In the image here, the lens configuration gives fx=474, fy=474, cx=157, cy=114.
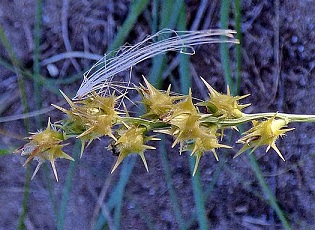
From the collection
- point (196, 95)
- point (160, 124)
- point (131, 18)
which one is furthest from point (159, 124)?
point (196, 95)

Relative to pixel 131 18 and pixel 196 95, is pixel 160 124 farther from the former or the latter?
pixel 196 95

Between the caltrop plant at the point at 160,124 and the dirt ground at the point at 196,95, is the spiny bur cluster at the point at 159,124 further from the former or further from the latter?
the dirt ground at the point at 196,95

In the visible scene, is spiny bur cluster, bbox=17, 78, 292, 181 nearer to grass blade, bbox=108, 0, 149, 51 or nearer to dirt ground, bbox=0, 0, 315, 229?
grass blade, bbox=108, 0, 149, 51

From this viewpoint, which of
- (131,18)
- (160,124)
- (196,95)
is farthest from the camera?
(196,95)

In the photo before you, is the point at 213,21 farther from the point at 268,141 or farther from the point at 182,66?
the point at 268,141

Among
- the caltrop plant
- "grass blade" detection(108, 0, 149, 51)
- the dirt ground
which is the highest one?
"grass blade" detection(108, 0, 149, 51)

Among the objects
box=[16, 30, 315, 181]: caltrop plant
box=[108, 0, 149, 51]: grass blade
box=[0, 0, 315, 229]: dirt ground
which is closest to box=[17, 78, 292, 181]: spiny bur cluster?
box=[16, 30, 315, 181]: caltrop plant

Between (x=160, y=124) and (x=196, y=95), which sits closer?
(x=160, y=124)

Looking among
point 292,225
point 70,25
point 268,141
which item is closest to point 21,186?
point 70,25
